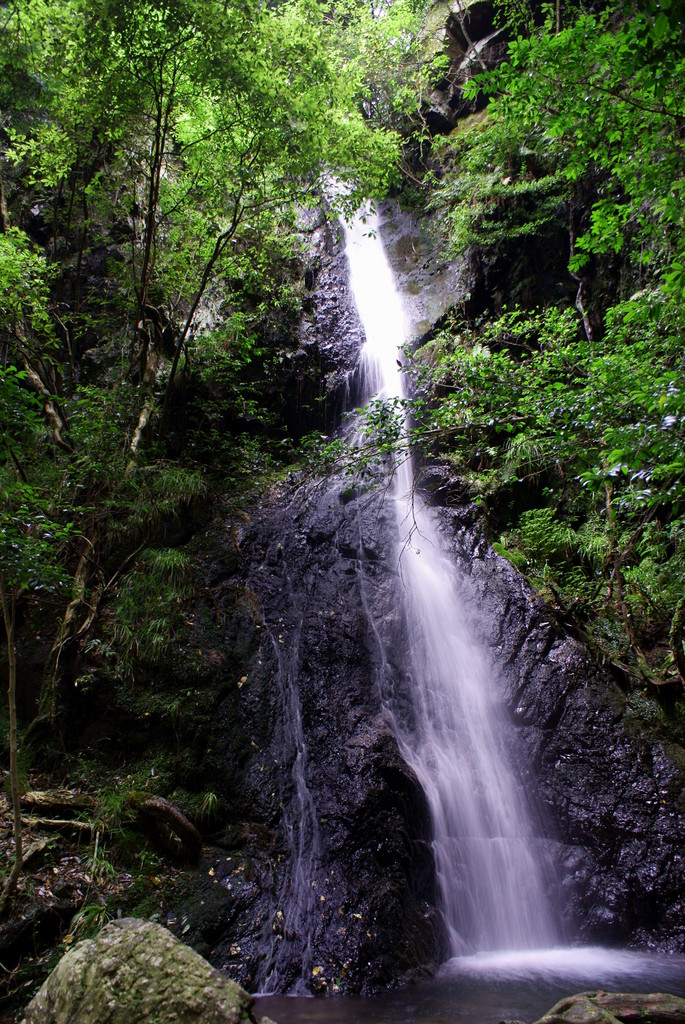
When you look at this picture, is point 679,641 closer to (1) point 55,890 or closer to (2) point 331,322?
(1) point 55,890

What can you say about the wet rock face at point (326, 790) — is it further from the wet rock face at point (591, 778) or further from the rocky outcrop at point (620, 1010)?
the rocky outcrop at point (620, 1010)

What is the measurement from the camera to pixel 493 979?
445cm

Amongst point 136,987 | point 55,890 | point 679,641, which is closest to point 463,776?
point 679,641

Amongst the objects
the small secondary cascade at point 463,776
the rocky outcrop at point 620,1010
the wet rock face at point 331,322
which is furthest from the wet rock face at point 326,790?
the wet rock face at point 331,322

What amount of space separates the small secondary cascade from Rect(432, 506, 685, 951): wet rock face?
26cm

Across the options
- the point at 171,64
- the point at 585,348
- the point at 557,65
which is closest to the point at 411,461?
the point at 585,348

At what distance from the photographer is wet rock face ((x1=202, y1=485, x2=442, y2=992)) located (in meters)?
4.48

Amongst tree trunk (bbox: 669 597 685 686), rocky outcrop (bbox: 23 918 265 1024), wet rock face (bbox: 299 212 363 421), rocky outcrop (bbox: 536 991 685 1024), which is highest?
wet rock face (bbox: 299 212 363 421)

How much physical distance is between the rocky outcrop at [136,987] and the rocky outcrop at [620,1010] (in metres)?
Answer: 1.75

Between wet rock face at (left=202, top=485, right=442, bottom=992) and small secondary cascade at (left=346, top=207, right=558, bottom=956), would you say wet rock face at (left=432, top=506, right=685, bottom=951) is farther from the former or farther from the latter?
wet rock face at (left=202, top=485, right=442, bottom=992)

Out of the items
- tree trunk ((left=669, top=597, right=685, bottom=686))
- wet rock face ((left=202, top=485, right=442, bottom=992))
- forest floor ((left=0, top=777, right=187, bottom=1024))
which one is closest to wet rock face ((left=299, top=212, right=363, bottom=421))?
wet rock face ((left=202, top=485, right=442, bottom=992))

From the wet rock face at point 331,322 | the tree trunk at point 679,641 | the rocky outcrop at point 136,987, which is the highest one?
the wet rock face at point 331,322

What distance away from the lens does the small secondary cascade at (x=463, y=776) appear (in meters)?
5.24

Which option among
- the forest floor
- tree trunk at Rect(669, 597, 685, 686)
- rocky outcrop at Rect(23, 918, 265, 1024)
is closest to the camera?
rocky outcrop at Rect(23, 918, 265, 1024)
